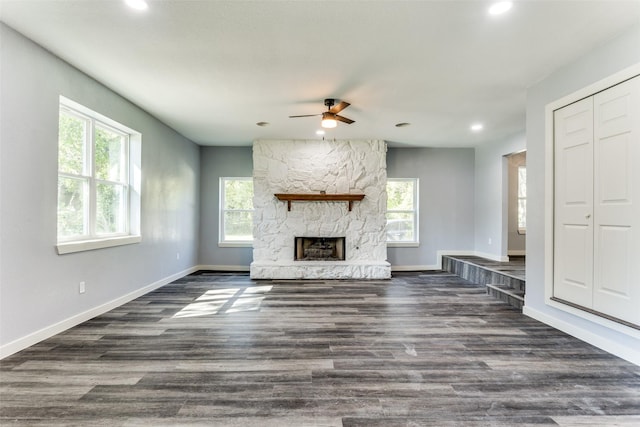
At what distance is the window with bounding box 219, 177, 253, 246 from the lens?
20.6 ft

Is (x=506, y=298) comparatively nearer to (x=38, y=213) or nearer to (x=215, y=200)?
(x=38, y=213)

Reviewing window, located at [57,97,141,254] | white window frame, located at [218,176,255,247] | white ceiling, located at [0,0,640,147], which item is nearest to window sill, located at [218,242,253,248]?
white window frame, located at [218,176,255,247]

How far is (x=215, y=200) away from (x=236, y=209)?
46 cm

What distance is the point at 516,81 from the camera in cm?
319

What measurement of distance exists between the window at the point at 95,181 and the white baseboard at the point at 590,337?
485 cm

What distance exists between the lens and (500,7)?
203 centimetres

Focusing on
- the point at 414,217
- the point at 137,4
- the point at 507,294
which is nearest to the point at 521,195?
the point at 414,217

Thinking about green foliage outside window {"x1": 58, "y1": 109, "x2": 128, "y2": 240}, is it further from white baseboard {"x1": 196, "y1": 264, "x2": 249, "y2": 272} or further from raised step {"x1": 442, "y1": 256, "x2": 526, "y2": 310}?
raised step {"x1": 442, "y1": 256, "x2": 526, "y2": 310}

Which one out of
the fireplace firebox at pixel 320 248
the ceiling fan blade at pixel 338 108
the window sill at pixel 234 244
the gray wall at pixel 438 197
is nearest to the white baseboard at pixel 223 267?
the window sill at pixel 234 244

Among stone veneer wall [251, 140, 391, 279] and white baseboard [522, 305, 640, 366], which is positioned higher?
stone veneer wall [251, 140, 391, 279]

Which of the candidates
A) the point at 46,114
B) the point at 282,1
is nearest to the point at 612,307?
the point at 282,1

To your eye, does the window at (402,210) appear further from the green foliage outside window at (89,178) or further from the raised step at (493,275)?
the green foliage outside window at (89,178)

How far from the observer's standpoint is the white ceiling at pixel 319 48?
209cm

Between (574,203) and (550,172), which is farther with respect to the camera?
(550,172)
